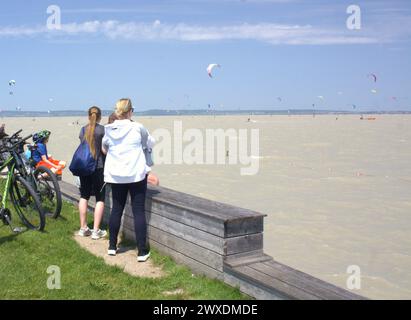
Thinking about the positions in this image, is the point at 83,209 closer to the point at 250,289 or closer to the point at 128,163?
the point at 128,163

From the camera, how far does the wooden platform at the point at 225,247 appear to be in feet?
12.3

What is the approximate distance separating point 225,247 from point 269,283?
620 mm

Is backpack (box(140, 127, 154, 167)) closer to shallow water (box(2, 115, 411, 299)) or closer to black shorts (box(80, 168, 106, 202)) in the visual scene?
black shorts (box(80, 168, 106, 202))

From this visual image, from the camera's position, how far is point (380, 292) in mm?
6262

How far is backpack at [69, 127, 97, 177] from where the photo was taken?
232 inches

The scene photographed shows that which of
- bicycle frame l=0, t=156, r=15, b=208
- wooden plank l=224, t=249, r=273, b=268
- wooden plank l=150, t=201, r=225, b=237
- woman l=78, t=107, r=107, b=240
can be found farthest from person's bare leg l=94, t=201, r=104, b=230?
wooden plank l=224, t=249, r=273, b=268

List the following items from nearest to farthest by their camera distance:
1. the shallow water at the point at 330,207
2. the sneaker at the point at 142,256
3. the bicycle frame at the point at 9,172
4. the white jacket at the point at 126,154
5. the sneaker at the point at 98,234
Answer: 1. the white jacket at the point at 126,154
2. the sneaker at the point at 142,256
3. the sneaker at the point at 98,234
4. the bicycle frame at the point at 9,172
5. the shallow water at the point at 330,207

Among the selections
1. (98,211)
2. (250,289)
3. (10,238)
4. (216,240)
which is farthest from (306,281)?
(10,238)

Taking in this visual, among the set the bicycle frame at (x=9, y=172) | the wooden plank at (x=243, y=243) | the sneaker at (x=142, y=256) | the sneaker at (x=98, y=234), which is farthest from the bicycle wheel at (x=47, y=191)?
the wooden plank at (x=243, y=243)

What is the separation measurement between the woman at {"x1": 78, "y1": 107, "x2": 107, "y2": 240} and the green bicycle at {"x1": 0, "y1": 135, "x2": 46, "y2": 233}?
58 centimetres

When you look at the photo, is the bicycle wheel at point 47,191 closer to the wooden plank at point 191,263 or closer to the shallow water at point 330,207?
the wooden plank at point 191,263

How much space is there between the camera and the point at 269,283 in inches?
150

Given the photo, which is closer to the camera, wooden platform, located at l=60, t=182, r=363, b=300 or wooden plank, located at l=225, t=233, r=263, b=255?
wooden platform, located at l=60, t=182, r=363, b=300

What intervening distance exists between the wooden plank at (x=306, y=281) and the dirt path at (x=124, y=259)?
1.27 metres
